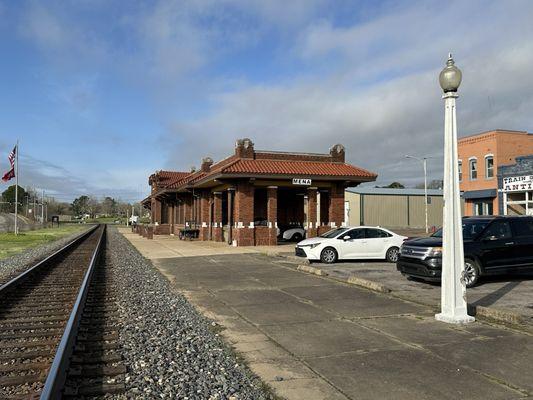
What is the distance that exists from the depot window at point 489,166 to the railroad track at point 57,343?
29182mm

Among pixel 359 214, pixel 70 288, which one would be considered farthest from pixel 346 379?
pixel 359 214

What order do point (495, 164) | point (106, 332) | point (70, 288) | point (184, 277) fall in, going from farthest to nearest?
point (495, 164), point (184, 277), point (70, 288), point (106, 332)

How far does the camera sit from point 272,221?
27078 mm

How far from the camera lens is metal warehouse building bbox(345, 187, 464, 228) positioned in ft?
190

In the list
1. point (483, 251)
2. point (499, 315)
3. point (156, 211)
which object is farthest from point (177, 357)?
point (156, 211)

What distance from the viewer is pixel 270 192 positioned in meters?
27.3

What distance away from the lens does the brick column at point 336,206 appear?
28562 millimetres

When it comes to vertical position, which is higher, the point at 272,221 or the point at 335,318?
the point at 272,221

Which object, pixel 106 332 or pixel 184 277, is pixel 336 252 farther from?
pixel 106 332

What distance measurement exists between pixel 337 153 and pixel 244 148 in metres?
6.13

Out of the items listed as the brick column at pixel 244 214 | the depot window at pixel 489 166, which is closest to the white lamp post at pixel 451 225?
the brick column at pixel 244 214

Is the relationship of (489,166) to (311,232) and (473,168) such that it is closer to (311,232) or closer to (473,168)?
(473,168)

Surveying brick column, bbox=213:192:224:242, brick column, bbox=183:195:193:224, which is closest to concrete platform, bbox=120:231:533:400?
brick column, bbox=213:192:224:242

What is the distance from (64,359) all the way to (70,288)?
7.27 m
